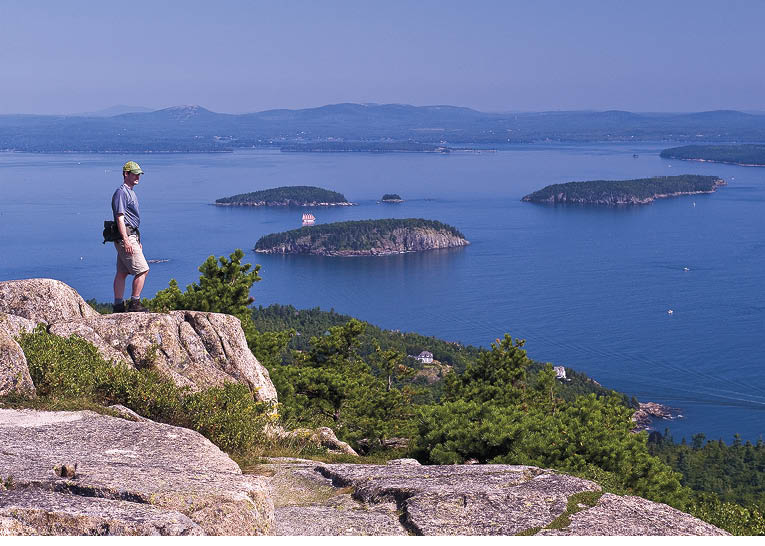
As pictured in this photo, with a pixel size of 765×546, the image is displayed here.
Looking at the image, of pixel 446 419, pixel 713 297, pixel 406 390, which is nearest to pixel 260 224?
pixel 713 297

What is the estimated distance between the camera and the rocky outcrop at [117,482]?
509 cm

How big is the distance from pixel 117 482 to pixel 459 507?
2.64m

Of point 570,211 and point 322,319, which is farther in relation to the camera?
point 570,211

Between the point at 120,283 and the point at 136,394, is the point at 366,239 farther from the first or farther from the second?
the point at 136,394

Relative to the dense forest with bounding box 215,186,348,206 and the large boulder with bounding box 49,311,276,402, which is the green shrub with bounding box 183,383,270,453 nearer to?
the large boulder with bounding box 49,311,276,402

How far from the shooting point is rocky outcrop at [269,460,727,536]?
245 inches

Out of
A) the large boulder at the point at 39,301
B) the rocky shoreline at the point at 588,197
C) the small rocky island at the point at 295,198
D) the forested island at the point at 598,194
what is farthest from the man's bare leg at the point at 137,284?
the rocky shoreline at the point at 588,197

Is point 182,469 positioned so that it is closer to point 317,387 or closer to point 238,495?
point 238,495

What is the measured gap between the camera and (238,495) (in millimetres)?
5941

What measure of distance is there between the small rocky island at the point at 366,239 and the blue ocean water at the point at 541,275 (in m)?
2.84

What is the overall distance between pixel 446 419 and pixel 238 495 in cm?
695

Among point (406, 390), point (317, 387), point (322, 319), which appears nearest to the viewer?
point (317, 387)

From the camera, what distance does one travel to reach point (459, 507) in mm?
6535

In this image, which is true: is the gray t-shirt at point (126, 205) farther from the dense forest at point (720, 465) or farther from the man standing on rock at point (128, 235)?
the dense forest at point (720, 465)
